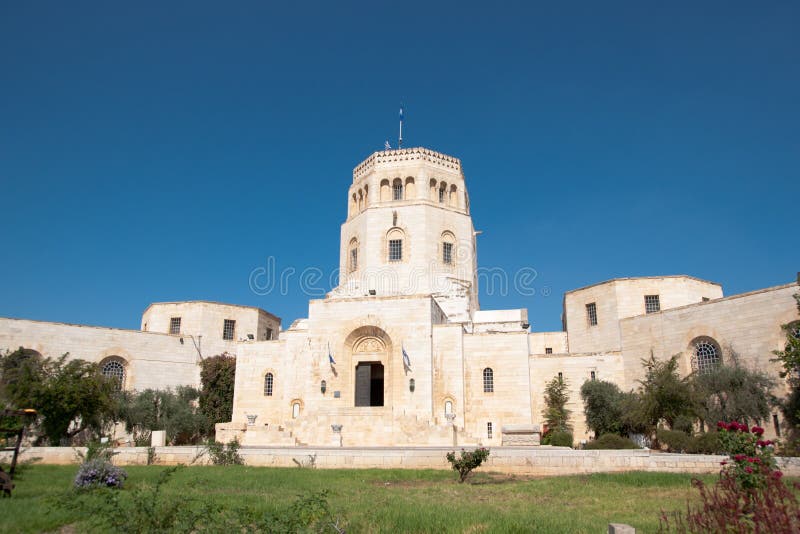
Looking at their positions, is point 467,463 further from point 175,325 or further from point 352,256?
point 175,325

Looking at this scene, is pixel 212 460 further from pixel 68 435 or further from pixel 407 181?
pixel 407 181

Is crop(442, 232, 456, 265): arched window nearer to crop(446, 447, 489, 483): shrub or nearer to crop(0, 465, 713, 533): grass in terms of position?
crop(0, 465, 713, 533): grass

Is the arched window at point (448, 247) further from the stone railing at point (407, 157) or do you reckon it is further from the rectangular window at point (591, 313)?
the rectangular window at point (591, 313)

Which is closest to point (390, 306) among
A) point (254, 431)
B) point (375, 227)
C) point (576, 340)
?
point (375, 227)

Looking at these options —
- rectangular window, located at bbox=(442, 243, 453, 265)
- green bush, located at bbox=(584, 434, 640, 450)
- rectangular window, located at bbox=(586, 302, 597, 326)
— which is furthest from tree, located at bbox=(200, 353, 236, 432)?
rectangular window, located at bbox=(586, 302, 597, 326)

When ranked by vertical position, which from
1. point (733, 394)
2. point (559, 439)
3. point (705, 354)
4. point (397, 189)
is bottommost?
point (559, 439)

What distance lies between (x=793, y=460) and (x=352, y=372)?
1914cm

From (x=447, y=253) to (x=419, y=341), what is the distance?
7.68 meters

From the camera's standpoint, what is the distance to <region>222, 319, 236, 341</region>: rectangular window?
38469 mm

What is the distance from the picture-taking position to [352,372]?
→ 2875 centimetres

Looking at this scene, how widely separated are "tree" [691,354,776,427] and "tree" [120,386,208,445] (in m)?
25.2

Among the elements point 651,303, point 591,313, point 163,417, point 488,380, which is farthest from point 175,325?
point 651,303

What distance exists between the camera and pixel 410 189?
34531 mm

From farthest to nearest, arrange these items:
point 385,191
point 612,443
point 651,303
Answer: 1. point 385,191
2. point 651,303
3. point 612,443
